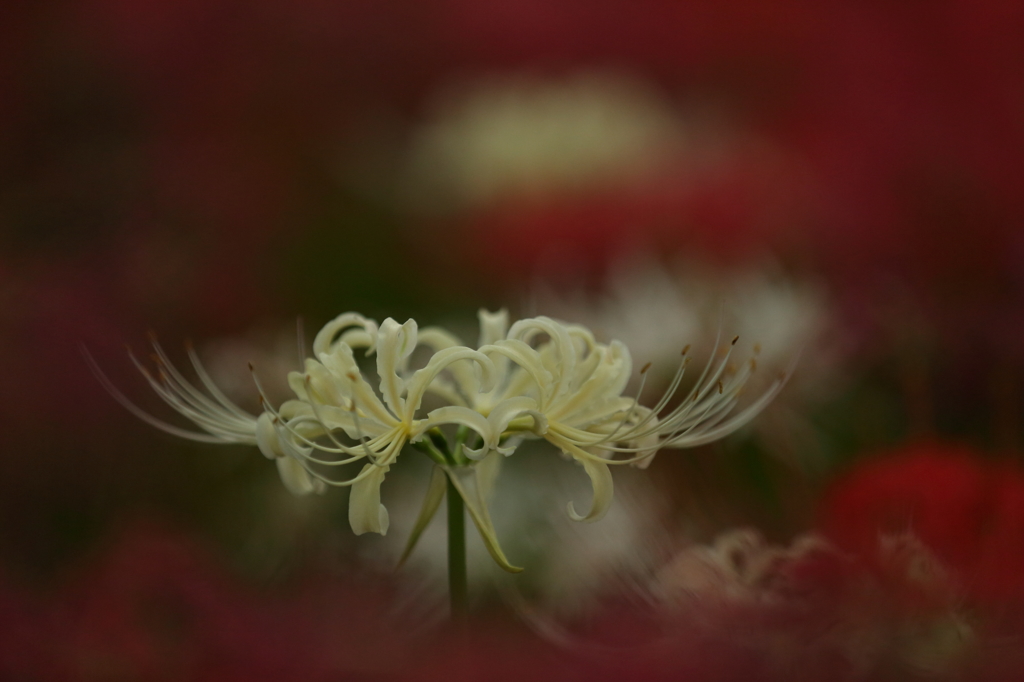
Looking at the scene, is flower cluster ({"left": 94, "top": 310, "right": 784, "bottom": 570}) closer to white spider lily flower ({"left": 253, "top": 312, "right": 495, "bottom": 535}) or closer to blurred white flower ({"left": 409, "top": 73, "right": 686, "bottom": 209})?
white spider lily flower ({"left": 253, "top": 312, "right": 495, "bottom": 535})

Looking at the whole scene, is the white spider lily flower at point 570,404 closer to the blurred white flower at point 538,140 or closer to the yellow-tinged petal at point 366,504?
the yellow-tinged petal at point 366,504

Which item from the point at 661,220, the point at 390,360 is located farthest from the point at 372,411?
the point at 661,220

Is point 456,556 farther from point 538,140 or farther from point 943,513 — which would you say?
point 538,140

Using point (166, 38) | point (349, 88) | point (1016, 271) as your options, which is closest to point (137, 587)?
point (1016, 271)

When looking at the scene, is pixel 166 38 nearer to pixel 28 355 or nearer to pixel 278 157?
pixel 278 157

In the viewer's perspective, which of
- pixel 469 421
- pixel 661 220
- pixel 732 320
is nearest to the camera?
pixel 469 421

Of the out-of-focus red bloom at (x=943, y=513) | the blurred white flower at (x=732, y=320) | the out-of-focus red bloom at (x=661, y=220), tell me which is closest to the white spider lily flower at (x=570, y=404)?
the out-of-focus red bloom at (x=943, y=513)
